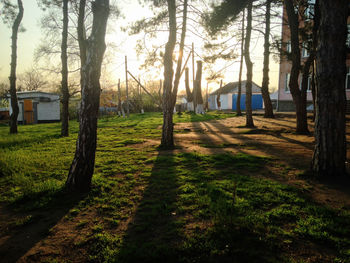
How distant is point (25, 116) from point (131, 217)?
27458mm

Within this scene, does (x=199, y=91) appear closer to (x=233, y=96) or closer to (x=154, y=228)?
(x=233, y=96)

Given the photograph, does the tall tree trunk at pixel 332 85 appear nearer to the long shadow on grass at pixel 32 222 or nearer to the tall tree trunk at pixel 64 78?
the long shadow on grass at pixel 32 222

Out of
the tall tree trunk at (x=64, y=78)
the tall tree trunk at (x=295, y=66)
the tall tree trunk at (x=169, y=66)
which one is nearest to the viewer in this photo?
the tall tree trunk at (x=169, y=66)

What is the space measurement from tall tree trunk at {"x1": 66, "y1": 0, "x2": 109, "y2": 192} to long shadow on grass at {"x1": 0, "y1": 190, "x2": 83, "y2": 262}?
37cm

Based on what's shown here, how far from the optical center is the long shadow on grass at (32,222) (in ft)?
8.26

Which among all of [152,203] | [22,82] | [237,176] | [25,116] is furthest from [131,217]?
[22,82]

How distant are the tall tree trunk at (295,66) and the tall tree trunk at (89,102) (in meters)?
8.43

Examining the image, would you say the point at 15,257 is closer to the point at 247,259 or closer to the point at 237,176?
the point at 247,259

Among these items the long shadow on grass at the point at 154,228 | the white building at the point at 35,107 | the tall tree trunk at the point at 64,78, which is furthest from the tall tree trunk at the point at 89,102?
the white building at the point at 35,107

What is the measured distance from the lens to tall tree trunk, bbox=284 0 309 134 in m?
9.46

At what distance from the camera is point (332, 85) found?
4070 millimetres

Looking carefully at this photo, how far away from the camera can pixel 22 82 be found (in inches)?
2141

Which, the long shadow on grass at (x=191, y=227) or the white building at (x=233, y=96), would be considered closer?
the long shadow on grass at (x=191, y=227)

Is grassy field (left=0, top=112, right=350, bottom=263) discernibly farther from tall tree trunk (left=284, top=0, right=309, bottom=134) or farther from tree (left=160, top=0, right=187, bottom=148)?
tall tree trunk (left=284, top=0, right=309, bottom=134)
